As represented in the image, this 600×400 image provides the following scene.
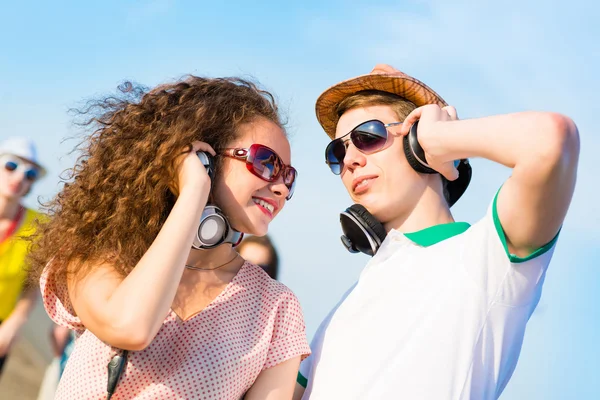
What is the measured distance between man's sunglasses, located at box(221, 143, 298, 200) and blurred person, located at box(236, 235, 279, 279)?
3.06 m

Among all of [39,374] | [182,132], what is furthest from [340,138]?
[39,374]

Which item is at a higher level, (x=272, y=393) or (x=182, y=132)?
(x=182, y=132)

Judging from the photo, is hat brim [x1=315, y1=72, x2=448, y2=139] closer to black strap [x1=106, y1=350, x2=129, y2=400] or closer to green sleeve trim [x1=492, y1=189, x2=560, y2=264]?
green sleeve trim [x1=492, y1=189, x2=560, y2=264]

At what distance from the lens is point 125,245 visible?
10.1ft

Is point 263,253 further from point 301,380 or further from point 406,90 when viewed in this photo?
point 301,380

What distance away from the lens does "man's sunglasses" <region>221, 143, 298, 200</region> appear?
3.19m

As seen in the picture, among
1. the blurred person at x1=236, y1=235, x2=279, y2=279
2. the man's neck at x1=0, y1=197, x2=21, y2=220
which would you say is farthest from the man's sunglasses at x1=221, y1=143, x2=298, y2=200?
the man's neck at x1=0, y1=197, x2=21, y2=220

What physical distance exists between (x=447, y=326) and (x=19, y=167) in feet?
16.3

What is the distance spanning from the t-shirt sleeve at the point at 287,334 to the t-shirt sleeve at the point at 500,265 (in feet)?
2.93

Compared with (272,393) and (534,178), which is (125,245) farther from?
(534,178)

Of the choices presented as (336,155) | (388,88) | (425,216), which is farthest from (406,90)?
(425,216)

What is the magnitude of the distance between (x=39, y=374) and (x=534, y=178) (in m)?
11.2

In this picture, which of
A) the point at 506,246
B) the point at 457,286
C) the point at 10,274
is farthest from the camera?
the point at 10,274

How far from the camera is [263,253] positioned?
629 centimetres
